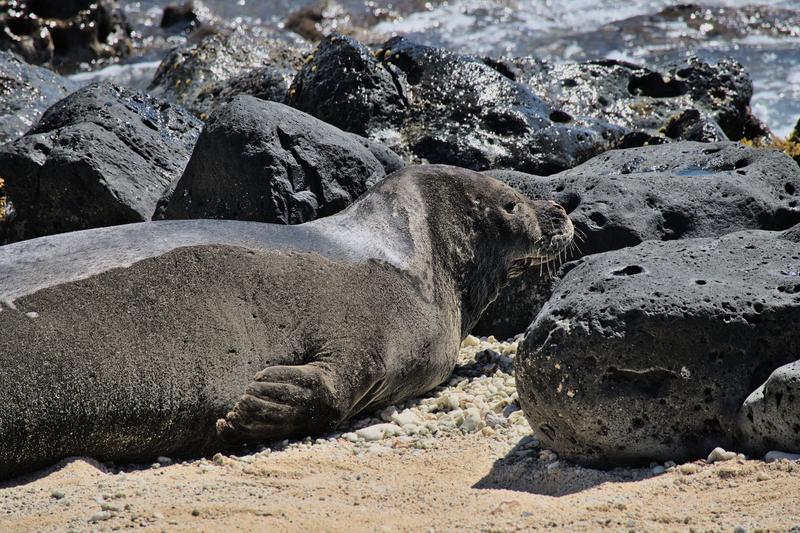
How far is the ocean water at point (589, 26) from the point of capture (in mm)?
18891

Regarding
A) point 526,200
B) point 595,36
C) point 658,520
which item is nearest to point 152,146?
point 526,200

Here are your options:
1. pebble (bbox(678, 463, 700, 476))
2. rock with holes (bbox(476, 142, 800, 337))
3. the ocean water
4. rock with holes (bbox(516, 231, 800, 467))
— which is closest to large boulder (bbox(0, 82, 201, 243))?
rock with holes (bbox(476, 142, 800, 337))

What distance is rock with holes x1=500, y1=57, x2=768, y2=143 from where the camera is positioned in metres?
10.5

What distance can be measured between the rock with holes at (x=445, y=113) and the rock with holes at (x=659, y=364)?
432 cm

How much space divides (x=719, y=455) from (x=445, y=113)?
5.46 meters

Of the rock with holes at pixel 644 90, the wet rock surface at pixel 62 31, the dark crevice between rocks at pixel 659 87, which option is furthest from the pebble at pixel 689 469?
the wet rock surface at pixel 62 31

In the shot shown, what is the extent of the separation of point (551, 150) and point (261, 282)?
430cm

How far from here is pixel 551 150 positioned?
9203 millimetres

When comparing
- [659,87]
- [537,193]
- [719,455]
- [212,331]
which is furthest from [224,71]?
[719,455]

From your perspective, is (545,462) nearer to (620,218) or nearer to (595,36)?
(620,218)

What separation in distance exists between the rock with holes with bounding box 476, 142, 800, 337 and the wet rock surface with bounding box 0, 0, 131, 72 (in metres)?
13.3

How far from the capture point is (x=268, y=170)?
7086 millimetres

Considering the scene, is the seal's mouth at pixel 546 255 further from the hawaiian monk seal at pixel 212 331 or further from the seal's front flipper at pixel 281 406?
the seal's front flipper at pixel 281 406

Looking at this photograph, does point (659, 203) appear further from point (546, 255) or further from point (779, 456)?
point (779, 456)
